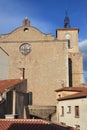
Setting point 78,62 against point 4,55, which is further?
point 78,62

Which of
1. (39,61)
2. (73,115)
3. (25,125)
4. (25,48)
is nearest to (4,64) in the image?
(25,48)

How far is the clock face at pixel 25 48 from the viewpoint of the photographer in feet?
148

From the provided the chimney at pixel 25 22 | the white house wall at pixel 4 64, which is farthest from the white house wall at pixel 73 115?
the chimney at pixel 25 22

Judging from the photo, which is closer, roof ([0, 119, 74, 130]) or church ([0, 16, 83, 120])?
roof ([0, 119, 74, 130])

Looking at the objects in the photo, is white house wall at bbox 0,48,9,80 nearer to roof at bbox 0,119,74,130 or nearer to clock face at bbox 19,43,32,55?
clock face at bbox 19,43,32,55

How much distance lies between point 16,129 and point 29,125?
1118 millimetres

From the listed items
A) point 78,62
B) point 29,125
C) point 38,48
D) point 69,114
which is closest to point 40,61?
point 38,48

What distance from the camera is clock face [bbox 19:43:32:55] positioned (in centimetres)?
4513

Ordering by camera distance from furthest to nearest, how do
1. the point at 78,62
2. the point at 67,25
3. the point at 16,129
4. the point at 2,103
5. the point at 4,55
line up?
the point at 67,25
the point at 78,62
the point at 4,55
the point at 2,103
the point at 16,129

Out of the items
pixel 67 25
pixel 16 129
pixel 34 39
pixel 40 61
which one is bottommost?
pixel 16 129

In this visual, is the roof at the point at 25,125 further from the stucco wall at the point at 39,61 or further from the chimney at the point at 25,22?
the chimney at the point at 25,22

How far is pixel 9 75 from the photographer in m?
44.2

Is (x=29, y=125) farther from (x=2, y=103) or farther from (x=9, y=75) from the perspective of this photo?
(x=9, y=75)

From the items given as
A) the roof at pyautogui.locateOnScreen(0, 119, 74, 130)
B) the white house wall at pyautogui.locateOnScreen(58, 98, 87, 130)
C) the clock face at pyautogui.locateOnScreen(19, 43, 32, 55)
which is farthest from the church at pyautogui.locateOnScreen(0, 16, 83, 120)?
the roof at pyautogui.locateOnScreen(0, 119, 74, 130)
